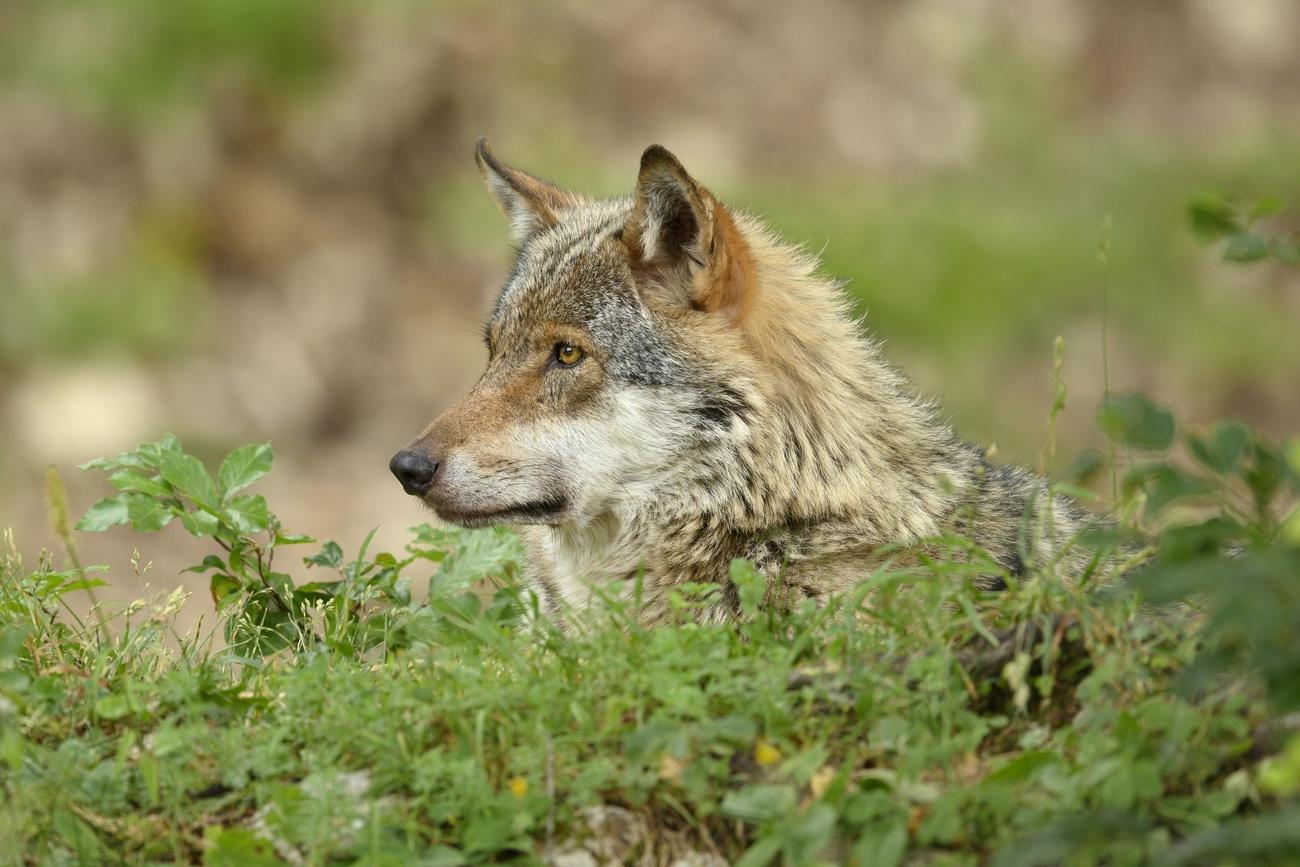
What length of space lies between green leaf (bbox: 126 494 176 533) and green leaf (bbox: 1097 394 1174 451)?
113 inches

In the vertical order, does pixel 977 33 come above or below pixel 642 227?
above

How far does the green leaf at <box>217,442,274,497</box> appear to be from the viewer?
15.2ft

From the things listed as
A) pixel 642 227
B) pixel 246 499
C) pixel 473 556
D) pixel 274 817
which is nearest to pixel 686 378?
pixel 642 227

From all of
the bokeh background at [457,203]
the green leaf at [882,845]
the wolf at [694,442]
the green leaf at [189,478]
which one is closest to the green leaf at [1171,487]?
the green leaf at [882,845]

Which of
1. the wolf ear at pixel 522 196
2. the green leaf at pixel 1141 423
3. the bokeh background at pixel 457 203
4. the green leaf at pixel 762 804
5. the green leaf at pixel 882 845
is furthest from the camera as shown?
the bokeh background at pixel 457 203

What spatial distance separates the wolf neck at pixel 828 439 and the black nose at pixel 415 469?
3.26 ft

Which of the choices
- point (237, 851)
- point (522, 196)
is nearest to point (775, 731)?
point (237, 851)

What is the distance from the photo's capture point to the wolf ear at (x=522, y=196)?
5852 millimetres

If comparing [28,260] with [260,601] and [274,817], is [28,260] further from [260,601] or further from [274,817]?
[274,817]

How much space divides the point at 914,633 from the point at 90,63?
982 cm

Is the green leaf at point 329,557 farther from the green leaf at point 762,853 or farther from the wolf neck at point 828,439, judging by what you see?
the green leaf at point 762,853

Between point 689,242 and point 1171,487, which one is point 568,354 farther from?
point 1171,487

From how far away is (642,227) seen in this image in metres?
5.00

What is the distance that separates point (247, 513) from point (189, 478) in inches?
8.0
